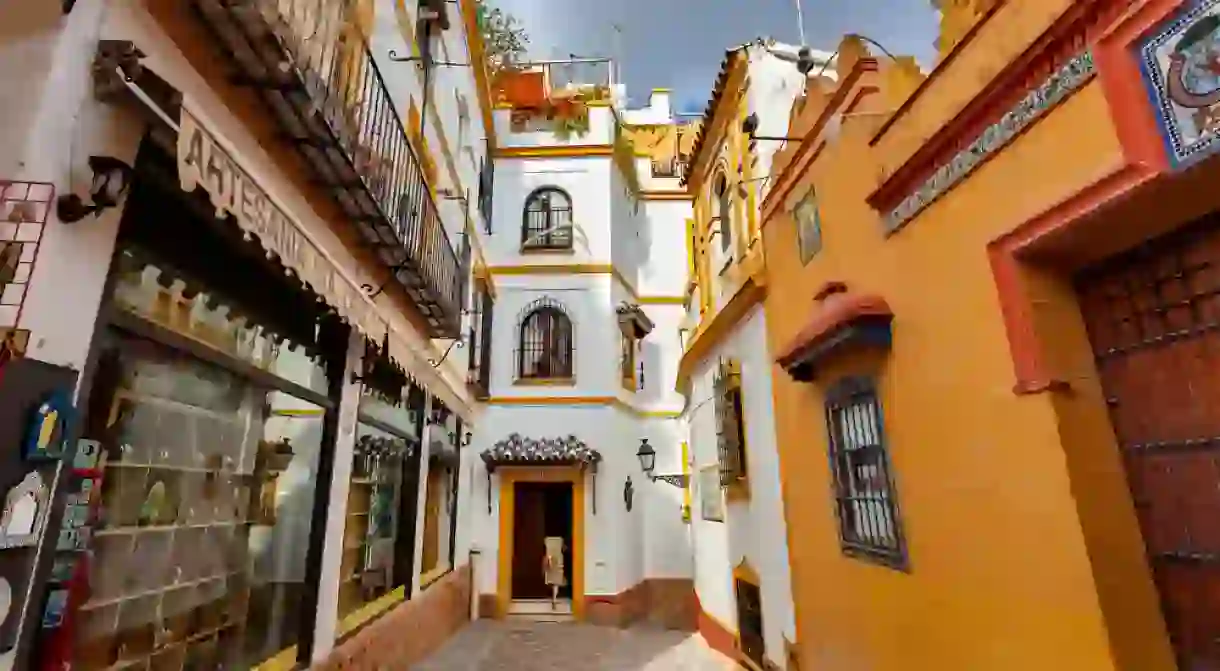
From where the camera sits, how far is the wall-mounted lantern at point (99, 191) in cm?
233

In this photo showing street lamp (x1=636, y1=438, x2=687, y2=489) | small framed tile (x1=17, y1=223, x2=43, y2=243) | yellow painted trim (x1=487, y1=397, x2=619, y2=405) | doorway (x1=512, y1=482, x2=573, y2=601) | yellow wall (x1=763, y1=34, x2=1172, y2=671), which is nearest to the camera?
small framed tile (x1=17, y1=223, x2=43, y2=243)

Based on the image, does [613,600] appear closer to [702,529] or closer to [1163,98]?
[702,529]

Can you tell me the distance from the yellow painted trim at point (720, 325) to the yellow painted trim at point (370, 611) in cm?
569

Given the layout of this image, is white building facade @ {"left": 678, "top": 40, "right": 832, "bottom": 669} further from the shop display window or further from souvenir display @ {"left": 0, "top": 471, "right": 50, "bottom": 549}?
souvenir display @ {"left": 0, "top": 471, "right": 50, "bottom": 549}

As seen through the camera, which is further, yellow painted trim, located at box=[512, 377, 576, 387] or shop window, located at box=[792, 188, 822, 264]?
yellow painted trim, located at box=[512, 377, 576, 387]

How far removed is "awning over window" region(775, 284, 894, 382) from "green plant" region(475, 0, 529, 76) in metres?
15.5

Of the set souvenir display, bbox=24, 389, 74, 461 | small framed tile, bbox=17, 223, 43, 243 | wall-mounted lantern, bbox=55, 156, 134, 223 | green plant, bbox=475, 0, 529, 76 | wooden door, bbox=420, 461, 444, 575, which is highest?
green plant, bbox=475, 0, 529, 76

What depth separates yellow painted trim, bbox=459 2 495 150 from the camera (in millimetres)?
10578

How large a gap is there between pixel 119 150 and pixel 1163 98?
14.8 feet

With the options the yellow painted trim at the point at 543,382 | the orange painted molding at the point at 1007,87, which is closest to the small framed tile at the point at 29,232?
the orange painted molding at the point at 1007,87

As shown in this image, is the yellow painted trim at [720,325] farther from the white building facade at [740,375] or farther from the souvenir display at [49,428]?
the souvenir display at [49,428]

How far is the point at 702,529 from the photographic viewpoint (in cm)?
1034

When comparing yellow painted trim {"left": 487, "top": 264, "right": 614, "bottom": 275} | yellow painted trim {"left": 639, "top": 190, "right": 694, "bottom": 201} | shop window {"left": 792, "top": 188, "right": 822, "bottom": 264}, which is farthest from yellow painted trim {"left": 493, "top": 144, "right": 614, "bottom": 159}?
shop window {"left": 792, "top": 188, "right": 822, "bottom": 264}

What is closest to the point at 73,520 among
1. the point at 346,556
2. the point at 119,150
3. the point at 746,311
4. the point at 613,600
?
the point at 119,150
